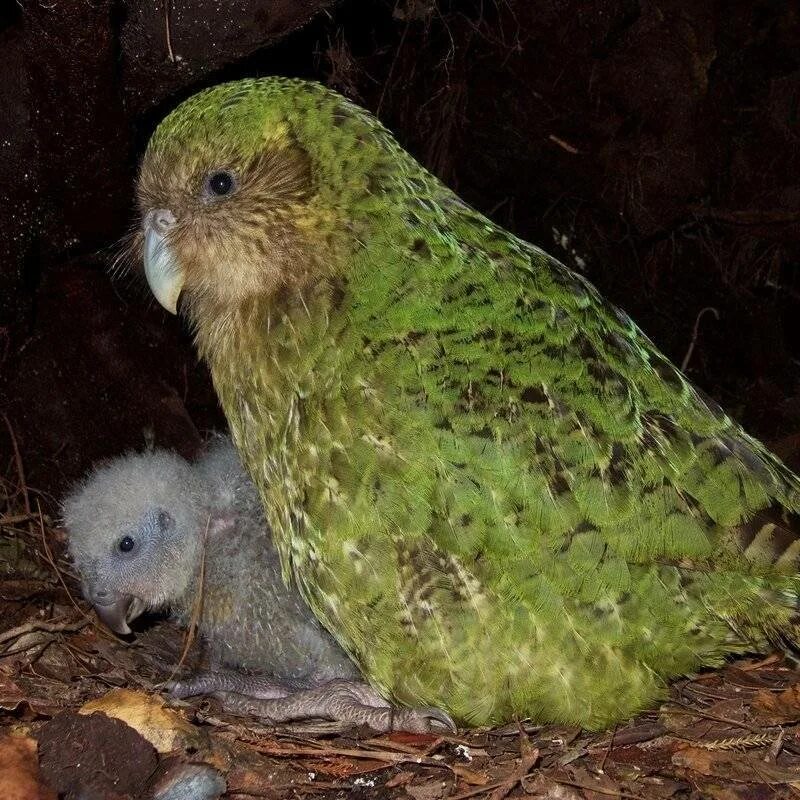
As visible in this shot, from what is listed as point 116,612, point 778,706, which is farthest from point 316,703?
point 778,706

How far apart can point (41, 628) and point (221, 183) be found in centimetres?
202

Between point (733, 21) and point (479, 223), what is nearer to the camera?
point (479, 223)

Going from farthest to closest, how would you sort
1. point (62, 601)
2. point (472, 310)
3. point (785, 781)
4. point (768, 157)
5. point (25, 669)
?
point (768, 157) < point (62, 601) < point (25, 669) < point (472, 310) < point (785, 781)

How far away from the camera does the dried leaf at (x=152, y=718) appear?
3215mm

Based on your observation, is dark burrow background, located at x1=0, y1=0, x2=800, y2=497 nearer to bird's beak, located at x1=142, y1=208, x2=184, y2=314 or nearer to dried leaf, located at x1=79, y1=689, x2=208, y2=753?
bird's beak, located at x1=142, y1=208, x2=184, y2=314

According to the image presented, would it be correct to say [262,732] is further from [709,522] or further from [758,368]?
[758,368]

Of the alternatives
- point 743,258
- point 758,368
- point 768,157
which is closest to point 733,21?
point 768,157

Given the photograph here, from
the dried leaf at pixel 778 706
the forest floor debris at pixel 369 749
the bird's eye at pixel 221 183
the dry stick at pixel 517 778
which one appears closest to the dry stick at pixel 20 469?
the forest floor debris at pixel 369 749

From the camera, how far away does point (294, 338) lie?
3479mm

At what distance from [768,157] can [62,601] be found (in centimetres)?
541

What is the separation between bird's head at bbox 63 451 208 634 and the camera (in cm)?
436

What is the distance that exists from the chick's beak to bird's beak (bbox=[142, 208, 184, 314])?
4.75 ft

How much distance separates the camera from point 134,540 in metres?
4.43

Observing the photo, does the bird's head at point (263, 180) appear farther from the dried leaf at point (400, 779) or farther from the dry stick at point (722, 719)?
the dry stick at point (722, 719)
